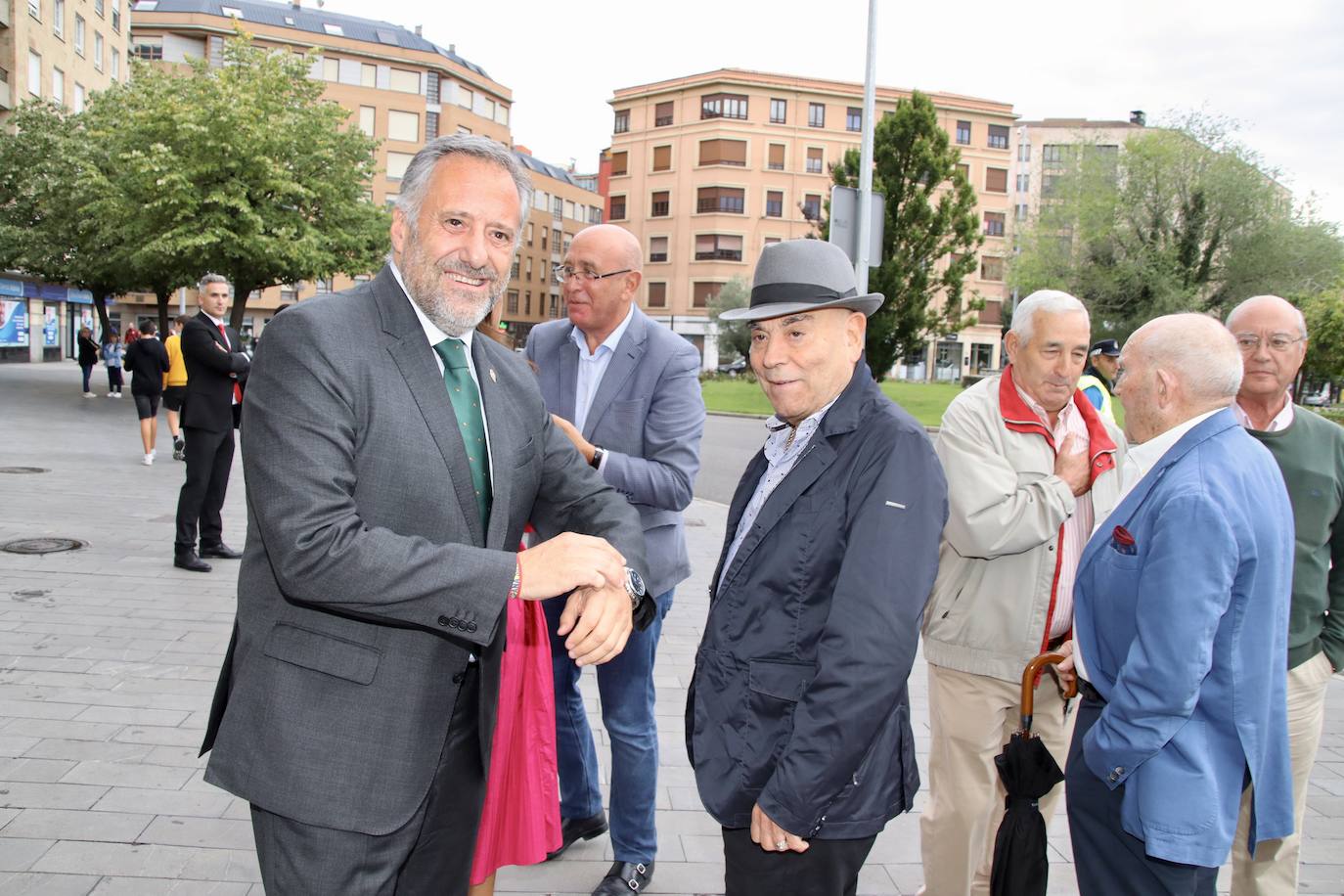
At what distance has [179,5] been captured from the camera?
62.0 m

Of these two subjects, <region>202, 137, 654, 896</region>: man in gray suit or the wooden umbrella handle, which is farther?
the wooden umbrella handle

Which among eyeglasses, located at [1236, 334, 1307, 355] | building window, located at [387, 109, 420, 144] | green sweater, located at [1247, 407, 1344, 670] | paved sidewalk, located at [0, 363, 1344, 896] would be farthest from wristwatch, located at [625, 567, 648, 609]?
building window, located at [387, 109, 420, 144]

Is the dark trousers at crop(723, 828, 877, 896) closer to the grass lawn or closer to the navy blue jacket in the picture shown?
the navy blue jacket

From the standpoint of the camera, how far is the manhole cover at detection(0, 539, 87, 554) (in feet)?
25.5

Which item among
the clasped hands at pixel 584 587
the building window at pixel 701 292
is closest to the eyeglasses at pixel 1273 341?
the clasped hands at pixel 584 587

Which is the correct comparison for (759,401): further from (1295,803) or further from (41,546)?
(1295,803)

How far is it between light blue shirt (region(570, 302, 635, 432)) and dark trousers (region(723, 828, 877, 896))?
5.93 ft

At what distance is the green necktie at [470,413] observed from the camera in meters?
2.02

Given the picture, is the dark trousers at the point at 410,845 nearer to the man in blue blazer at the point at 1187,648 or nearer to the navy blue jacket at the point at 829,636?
the navy blue jacket at the point at 829,636

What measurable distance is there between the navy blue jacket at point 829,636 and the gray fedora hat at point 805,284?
21cm

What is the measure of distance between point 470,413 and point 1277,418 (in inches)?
118

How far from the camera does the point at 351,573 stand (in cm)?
165

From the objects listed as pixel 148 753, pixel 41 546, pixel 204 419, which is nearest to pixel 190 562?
pixel 204 419

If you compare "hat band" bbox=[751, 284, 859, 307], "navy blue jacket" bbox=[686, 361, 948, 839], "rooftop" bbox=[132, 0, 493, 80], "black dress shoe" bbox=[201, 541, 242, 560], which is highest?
"rooftop" bbox=[132, 0, 493, 80]
